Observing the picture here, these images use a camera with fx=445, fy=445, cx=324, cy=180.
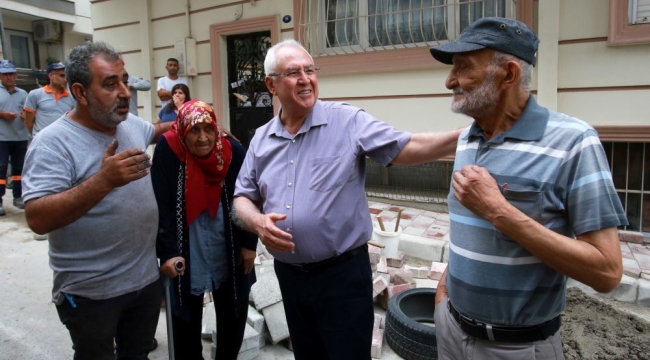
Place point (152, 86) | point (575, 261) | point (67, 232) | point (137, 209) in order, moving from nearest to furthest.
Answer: point (575, 261), point (67, 232), point (137, 209), point (152, 86)

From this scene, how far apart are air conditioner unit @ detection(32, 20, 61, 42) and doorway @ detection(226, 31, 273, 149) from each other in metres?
10.5

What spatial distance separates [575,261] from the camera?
53.1 inches

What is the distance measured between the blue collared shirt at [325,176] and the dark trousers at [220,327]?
2.53ft

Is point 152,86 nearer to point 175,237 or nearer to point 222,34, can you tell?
point 222,34

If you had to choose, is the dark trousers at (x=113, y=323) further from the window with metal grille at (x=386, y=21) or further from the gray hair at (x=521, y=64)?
the window with metal grille at (x=386, y=21)

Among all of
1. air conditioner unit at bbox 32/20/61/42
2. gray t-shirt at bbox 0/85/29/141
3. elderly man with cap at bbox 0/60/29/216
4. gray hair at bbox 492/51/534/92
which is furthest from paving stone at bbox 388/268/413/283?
air conditioner unit at bbox 32/20/61/42

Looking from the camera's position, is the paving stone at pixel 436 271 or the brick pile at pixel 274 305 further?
the paving stone at pixel 436 271

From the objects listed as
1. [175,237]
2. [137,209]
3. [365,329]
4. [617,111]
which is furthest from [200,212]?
[617,111]

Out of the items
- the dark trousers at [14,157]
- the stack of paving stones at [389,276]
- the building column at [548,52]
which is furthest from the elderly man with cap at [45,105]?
the building column at [548,52]

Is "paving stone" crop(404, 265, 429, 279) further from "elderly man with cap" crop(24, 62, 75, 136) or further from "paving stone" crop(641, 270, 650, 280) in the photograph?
"elderly man with cap" crop(24, 62, 75, 136)

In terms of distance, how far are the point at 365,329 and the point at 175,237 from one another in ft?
3.84

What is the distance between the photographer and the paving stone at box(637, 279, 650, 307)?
11.6 feet

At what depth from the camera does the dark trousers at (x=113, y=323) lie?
6.84ft

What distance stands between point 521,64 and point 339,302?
126 centimetres
